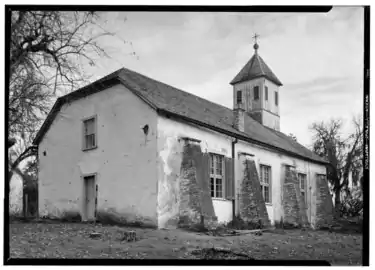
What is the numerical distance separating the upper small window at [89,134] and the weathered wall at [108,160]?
111 mm

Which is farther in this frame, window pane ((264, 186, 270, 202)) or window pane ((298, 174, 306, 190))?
window pane ((298, 174, 306, 190))

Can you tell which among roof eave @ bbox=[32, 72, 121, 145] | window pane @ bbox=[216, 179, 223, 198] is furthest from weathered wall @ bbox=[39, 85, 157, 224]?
window pane @ bbox=[216, 179, 223, 198]

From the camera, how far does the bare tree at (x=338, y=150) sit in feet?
31.9

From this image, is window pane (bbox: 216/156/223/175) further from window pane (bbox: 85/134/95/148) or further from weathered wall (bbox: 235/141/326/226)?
window pane (bbox: 85/134/95/148)

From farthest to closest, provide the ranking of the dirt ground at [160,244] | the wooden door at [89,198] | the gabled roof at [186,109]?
the wooden door at [89,198] < the gabled roof at [186,109] < the dirt ground at [160,244]

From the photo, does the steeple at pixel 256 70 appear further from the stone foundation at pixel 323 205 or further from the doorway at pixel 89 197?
the doorway at pixel 89 197

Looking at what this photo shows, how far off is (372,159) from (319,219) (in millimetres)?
2833

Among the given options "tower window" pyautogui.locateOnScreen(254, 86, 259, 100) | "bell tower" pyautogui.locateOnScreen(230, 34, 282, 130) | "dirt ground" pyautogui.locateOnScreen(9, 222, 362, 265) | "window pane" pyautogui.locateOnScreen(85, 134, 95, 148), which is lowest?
"dirt ground" pyautogui.locateOnScreen(9, 222, 362, 265)

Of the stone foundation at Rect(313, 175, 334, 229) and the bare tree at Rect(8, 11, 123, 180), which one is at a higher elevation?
the bare tree at Rect(8, 11, 123, 180)

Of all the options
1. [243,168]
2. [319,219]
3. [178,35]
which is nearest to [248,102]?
[243,168]

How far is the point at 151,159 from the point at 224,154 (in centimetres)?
230

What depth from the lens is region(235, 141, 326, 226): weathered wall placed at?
13.1 metres

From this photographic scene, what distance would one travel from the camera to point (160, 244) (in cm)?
962

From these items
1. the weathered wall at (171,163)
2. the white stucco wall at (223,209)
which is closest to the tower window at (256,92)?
the weathered wall at (171,163)
